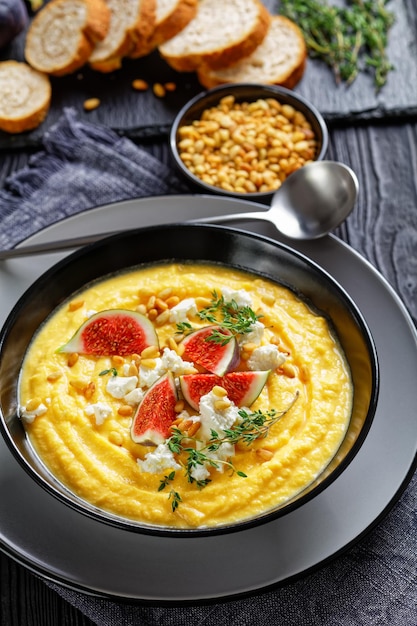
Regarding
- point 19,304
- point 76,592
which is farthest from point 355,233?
point 76,592

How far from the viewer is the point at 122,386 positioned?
381cm

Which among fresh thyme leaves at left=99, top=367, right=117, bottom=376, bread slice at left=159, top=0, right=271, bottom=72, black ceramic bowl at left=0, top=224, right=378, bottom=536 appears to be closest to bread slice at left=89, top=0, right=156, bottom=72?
bread slice at left=159, top=0, right=271, bottom=72

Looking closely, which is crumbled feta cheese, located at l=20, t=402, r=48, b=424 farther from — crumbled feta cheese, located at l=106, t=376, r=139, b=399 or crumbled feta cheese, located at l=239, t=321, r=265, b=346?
crumbled feta cheese, located at l=239, t=321, r=265, b=346

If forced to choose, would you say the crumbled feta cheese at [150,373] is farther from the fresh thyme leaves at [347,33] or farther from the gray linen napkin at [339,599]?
the fresh thyme leaves at [347,33]

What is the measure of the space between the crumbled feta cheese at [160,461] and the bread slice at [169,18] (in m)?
4.07

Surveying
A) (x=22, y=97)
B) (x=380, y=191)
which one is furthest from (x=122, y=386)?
(x=22, y=97)

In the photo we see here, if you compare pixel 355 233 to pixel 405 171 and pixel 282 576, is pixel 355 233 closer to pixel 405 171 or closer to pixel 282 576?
pixel 405 171

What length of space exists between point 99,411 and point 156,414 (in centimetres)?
32

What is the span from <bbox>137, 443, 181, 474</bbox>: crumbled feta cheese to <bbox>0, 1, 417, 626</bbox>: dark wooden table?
1.18m

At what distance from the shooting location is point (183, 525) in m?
3.42

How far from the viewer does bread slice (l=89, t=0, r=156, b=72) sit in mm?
6070

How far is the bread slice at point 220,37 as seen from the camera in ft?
19.6

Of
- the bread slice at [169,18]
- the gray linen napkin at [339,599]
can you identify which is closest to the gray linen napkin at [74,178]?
the bread slice at [169,18]

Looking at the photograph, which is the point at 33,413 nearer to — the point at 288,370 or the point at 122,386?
the point at 122,386
